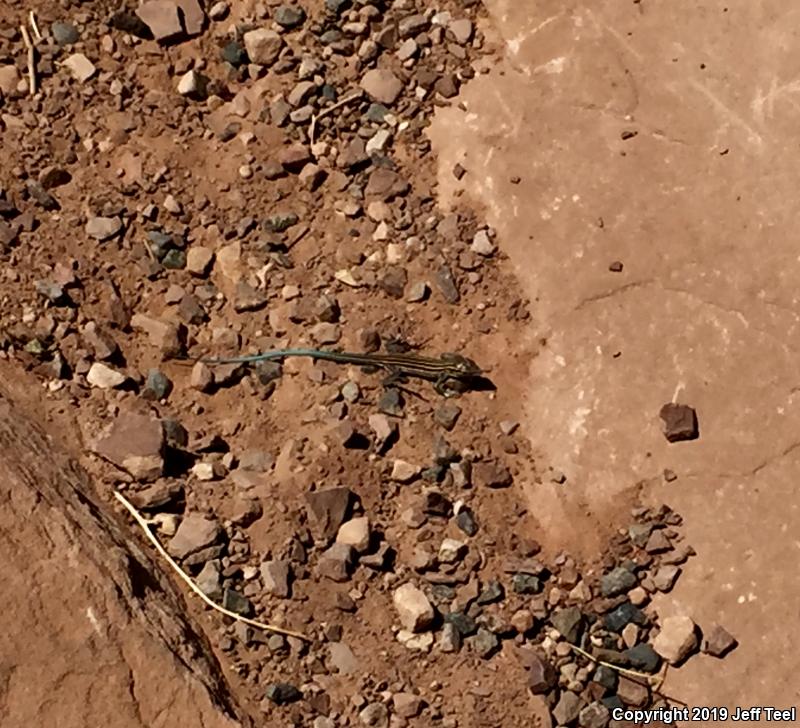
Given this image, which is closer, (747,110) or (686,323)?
(686,323)

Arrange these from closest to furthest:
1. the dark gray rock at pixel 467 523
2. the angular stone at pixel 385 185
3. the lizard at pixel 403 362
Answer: the dark gray rock at pixel 467 523
the lizard at pixel 403 362
the angular stone at pixel 385 185

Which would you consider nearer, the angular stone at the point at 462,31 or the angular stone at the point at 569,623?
the angular stone at the point at 569,623

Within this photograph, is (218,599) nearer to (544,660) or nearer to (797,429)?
(544,660)

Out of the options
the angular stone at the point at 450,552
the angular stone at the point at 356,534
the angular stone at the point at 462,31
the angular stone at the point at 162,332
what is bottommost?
the angular stone at the point at 450,552

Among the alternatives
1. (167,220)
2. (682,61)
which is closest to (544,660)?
(167,220)

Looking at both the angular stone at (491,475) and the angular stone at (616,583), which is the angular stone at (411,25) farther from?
the angular stone at (616,583)

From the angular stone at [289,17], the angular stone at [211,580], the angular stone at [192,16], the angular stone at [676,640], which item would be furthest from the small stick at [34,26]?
the angular stone at [676,640]

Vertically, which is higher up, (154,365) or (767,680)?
(154,365)

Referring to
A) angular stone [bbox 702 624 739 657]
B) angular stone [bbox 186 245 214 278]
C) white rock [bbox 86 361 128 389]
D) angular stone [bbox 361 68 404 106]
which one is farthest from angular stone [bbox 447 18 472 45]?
angular stone [bbox 702 624 739 657]
